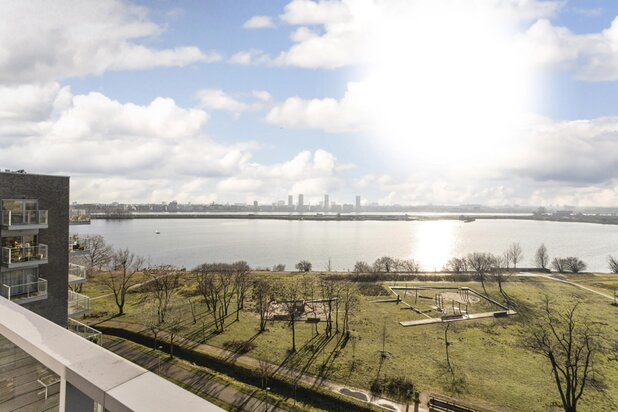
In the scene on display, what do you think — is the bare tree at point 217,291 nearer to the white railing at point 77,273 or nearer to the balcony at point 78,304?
the white railing at point 77,273

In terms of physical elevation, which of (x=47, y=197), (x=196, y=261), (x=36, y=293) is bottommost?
(x=196, y=261)

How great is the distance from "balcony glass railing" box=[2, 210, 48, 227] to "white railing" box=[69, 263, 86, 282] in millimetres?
4276

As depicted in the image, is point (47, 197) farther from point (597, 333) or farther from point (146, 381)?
point (597, 333)

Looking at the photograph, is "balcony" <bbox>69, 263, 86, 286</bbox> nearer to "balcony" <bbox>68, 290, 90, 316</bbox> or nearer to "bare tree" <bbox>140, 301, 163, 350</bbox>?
"balcony" <bbox>68, 290, 90, 316</bbox>

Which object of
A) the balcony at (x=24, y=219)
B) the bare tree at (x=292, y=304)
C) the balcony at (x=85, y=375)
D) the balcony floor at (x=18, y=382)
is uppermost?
the balcony at (x=24, y=219)

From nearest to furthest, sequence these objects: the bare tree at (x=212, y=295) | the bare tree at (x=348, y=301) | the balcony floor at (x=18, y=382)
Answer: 1. the balcony floor at (x=18, y=382)
2. the bare tree at (x=348, y=301)
3. the bare tree at (x=212, y=295)

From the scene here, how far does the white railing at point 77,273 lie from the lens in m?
18.1

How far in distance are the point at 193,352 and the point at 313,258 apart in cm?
5860

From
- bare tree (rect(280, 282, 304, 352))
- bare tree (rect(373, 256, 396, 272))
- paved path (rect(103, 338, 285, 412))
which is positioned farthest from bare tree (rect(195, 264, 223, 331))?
bare tree (rect(373, 256, 396, 272))

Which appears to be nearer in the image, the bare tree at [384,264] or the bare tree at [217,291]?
the bare tree at [217,291]

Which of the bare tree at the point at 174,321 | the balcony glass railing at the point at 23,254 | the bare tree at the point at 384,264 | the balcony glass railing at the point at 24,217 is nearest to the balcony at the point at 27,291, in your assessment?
the balcony glass railing at the point at 23,254

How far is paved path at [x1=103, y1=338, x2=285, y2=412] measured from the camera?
19.5 meters

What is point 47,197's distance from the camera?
15359 millimetres

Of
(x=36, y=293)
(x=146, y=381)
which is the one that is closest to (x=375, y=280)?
(x=36, y=293)
